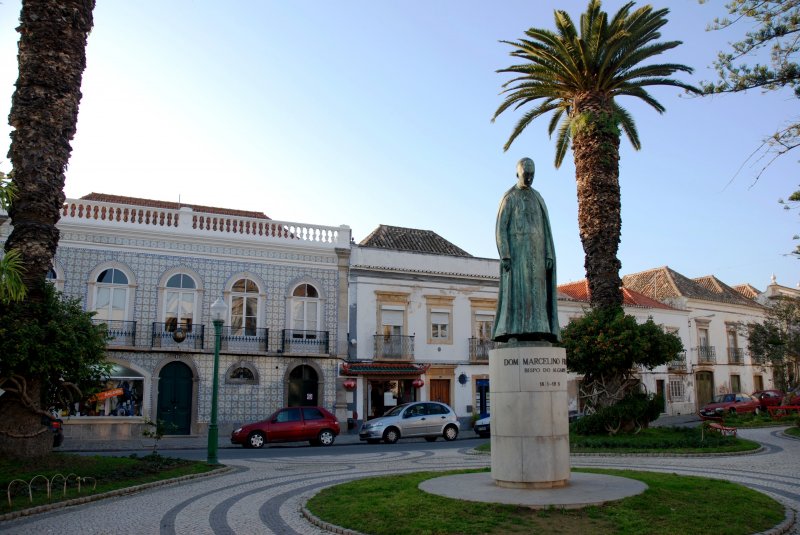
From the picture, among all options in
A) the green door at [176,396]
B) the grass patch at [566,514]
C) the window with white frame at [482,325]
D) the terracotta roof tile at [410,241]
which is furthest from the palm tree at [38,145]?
the window with white frame at [482,325]

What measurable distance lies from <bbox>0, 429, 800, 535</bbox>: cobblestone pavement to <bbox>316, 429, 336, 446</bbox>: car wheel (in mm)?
3981

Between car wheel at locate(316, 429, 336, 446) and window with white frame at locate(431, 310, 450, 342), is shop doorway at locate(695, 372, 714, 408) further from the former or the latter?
car wheel at locate(316, 429, 336, 446)

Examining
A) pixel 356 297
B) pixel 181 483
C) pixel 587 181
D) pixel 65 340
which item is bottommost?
pixel 181 483

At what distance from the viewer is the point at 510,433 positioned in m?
9.35

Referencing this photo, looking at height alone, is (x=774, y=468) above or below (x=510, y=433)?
Answer: below

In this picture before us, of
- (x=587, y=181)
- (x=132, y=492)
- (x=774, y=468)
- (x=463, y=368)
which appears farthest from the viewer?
(x=463, y=368)

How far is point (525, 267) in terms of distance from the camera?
10359 mm

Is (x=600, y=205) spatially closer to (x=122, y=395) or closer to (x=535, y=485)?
(x=535, y=485)

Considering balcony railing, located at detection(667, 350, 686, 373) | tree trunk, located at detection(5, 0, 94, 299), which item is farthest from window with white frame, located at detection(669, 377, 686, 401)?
tree trunk, located at detection(5, 0, 94, 299)

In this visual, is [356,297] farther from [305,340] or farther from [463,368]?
[463,368]

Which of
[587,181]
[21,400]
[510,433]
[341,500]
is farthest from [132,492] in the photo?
[587,181]

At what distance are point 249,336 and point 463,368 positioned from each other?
10.2 meters

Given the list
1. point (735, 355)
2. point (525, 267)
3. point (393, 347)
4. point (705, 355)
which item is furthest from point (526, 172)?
point (735, 355)

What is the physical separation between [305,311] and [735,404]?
2241cm
